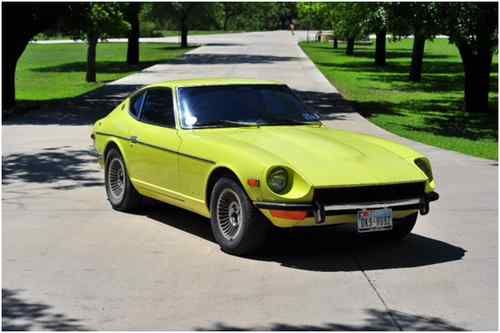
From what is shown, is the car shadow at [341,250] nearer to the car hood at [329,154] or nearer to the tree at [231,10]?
the car hood at [329,154]

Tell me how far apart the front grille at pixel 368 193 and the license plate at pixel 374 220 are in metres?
0.10

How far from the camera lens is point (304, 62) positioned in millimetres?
43844

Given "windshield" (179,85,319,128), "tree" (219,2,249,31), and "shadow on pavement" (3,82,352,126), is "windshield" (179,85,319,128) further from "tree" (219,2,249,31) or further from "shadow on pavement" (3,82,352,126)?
"tree" (219,2,249,31)

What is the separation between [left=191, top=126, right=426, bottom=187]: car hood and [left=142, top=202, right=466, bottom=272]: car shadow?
46 cm

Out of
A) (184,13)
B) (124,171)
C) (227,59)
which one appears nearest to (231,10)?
(184,13)

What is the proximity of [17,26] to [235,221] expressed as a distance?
15.0 m

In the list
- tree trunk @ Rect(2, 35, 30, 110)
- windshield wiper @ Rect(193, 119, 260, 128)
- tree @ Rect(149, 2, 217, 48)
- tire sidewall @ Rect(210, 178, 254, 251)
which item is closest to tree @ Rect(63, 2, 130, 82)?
tree trunk @ Rect(2, 35, 30, 110)

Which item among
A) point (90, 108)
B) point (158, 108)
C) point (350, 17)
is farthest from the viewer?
point (350, 17)

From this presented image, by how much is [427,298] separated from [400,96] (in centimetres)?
2140

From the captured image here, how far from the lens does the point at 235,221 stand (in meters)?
7.36

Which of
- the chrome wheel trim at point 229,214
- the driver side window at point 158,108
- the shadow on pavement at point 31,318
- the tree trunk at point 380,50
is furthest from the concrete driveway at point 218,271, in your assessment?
the tree trunk at point 380,50

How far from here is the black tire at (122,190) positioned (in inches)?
353

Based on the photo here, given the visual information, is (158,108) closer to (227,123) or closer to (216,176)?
(227,123)

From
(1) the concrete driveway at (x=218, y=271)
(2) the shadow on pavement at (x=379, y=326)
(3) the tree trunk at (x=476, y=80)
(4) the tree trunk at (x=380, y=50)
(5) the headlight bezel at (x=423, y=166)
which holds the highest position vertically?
(4) the tree trunk at (x=380, y=50)
